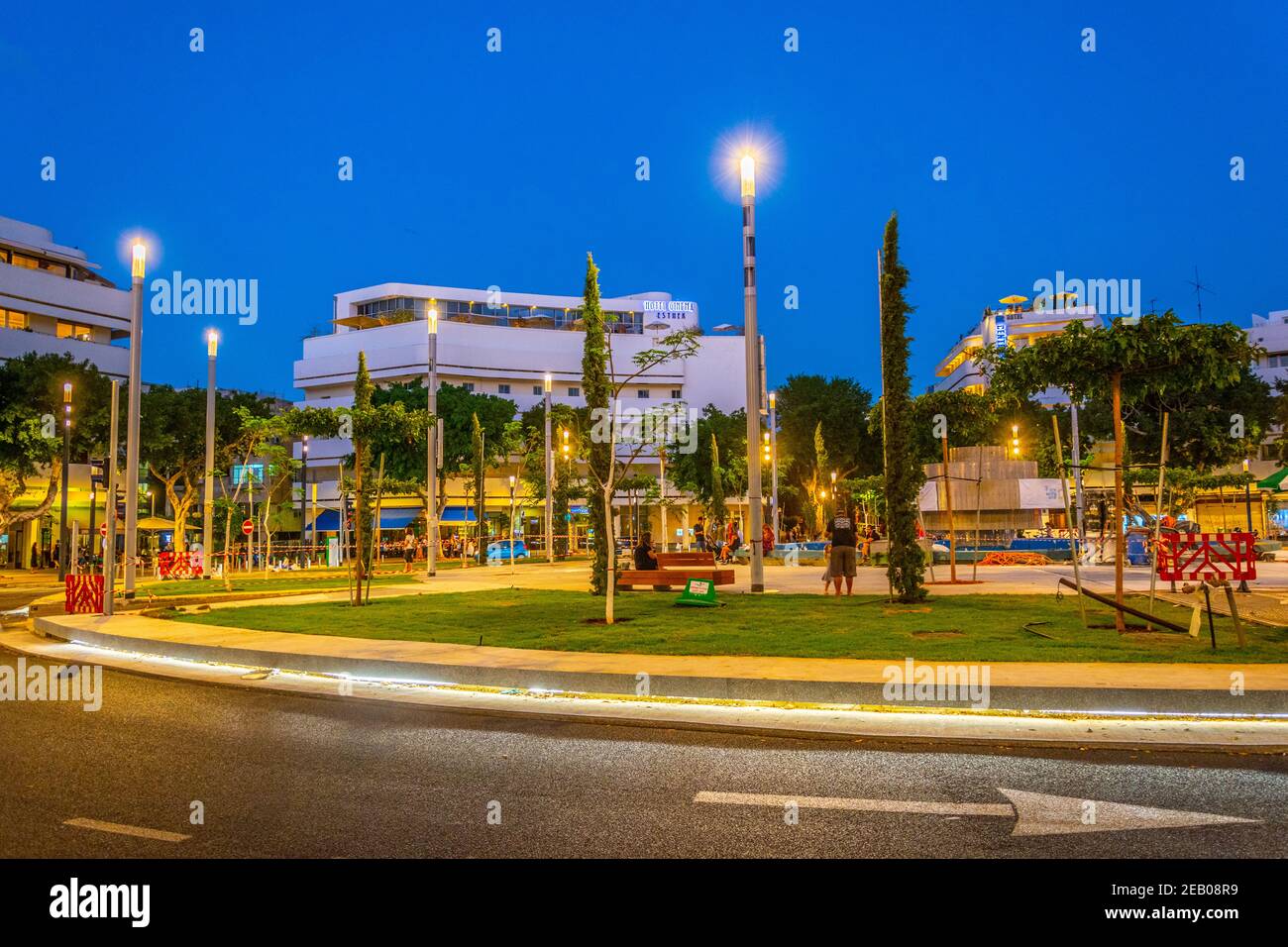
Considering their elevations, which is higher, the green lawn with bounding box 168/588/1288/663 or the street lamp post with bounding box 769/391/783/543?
the street lamp post with bounding box 769/391/783/543

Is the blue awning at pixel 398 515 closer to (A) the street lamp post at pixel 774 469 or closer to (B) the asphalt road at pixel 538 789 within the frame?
(A) the street lamp post at pixel 774 469

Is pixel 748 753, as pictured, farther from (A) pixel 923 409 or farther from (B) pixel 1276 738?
(A) pixel 923 409

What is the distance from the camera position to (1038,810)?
598 cm

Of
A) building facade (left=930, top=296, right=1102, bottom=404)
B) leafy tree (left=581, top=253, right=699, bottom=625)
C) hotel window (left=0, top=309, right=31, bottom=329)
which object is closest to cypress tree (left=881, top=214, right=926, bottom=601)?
leafy tree (left=581, top=253, right=699, bottom=625)

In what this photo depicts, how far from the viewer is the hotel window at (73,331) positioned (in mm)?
72188

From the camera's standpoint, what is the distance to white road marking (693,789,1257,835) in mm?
5633

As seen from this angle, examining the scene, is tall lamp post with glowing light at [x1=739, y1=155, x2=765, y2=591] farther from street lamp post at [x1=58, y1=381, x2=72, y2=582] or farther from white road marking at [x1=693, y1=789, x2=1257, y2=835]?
street lamp post at [x1=58, y1=381, x2=72, y2=582]

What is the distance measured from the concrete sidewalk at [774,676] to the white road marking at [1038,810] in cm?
324

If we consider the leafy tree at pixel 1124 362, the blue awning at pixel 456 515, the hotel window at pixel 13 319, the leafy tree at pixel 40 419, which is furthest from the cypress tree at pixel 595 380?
the hotel window at pixel 13 319

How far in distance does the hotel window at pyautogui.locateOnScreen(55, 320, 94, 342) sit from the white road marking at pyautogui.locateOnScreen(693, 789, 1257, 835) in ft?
256
